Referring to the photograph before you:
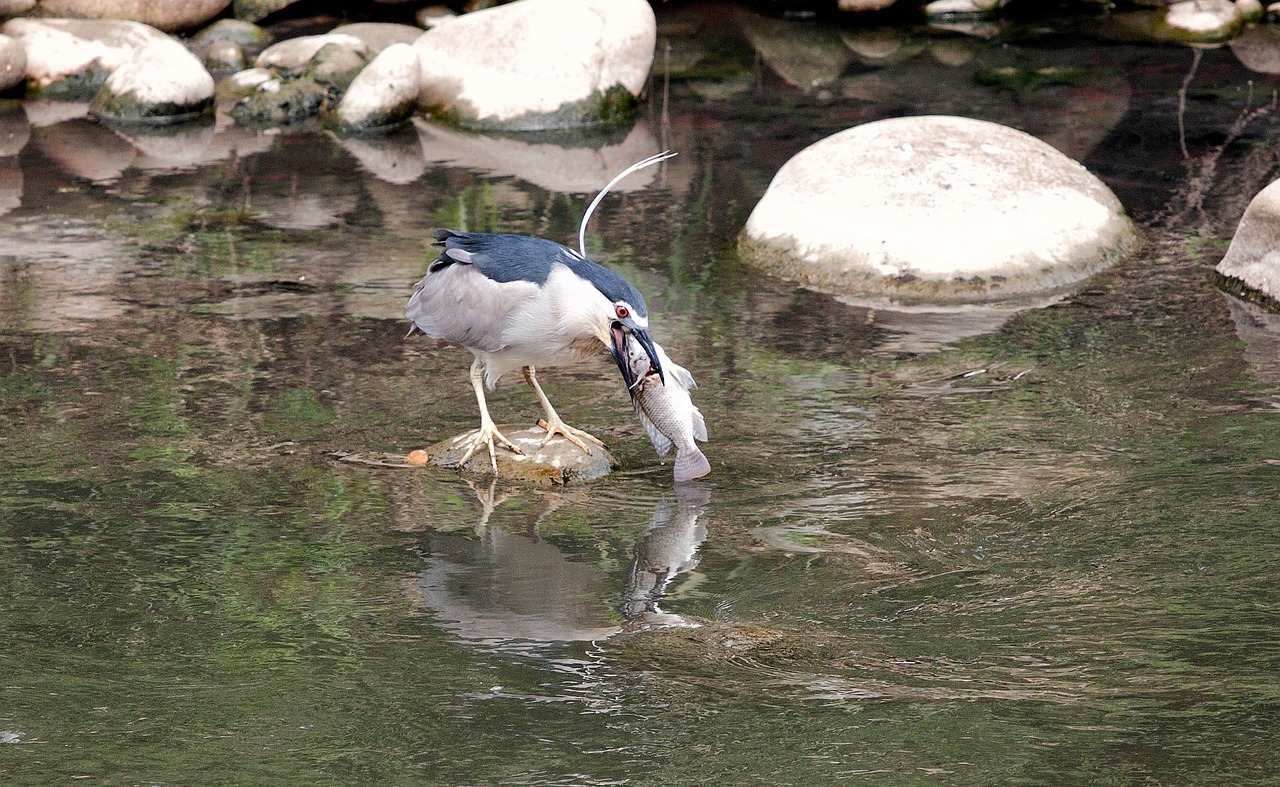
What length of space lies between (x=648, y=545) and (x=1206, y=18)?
452 inches

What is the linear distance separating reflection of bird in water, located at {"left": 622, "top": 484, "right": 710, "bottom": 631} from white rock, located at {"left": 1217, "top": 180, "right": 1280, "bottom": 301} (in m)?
3.58

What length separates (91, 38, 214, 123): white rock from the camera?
1269cm

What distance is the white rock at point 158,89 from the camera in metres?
12.7

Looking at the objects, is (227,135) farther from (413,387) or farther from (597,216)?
(413,387)

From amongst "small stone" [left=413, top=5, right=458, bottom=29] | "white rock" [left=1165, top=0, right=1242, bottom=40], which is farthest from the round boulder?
"small stone" [left=413, top=5, right=458, bottom=29]

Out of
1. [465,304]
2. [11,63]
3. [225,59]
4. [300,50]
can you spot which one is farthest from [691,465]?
[11,63]

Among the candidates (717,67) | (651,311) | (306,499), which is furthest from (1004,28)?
(306,499)

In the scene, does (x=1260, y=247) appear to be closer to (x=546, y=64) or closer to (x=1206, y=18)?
(x=546, y=64)

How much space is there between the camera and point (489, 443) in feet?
19.4

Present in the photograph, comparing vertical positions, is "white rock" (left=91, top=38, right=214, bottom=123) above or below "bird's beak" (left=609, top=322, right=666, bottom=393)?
below

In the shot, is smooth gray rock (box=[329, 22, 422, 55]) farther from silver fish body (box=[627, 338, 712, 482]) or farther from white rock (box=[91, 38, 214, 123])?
silver fish body (box=[627, 338, 712, 482])

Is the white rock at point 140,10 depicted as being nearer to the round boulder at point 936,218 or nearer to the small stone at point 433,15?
the small stone at point 433,15

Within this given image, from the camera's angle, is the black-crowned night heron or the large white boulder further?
the large white boulder

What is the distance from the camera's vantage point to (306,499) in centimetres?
569
